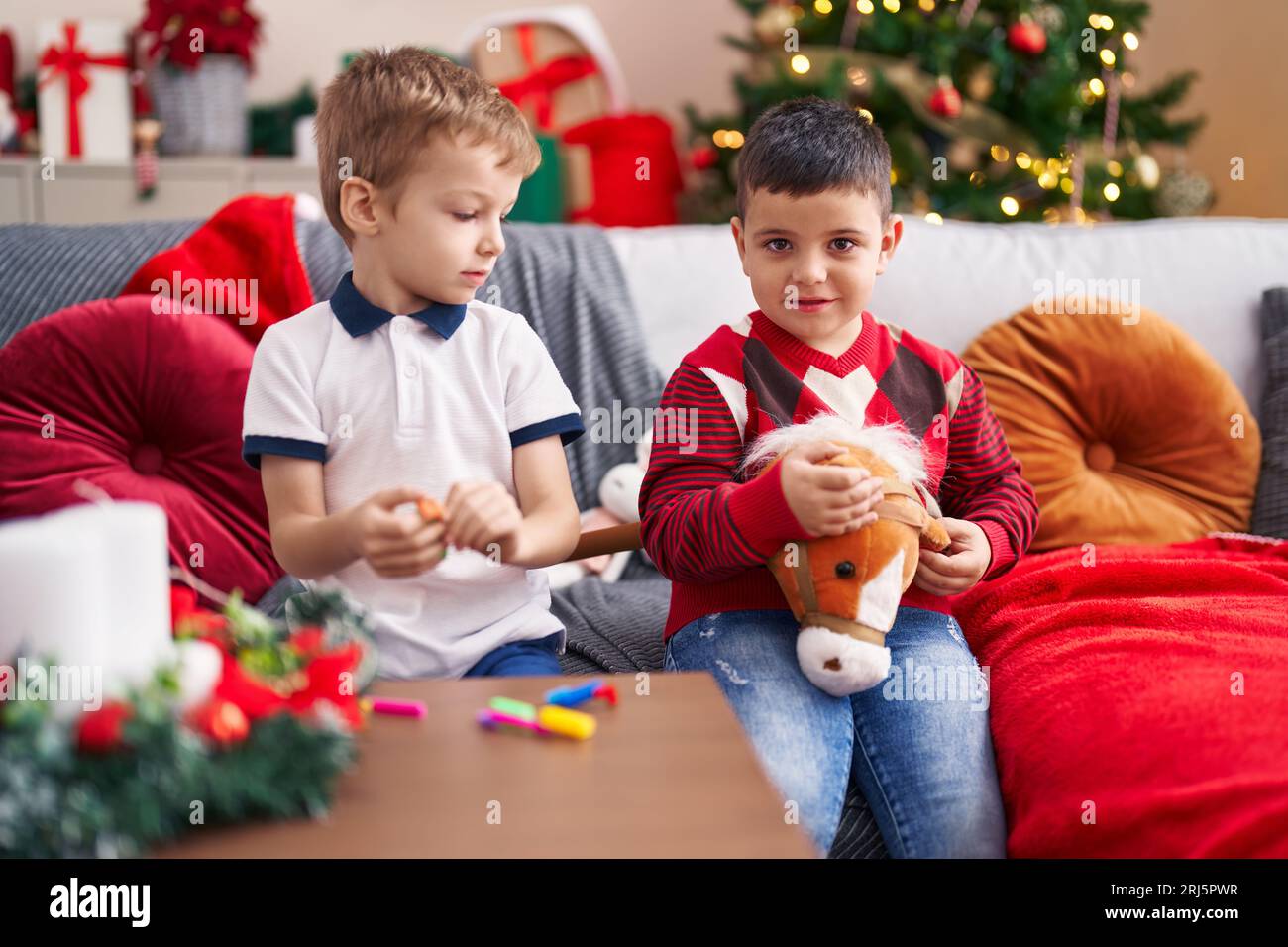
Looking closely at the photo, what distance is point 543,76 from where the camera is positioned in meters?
3.48

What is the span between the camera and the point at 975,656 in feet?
4.20

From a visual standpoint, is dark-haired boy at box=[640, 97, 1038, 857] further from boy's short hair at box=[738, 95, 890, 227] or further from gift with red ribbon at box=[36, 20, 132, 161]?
gift with red ribbon at box=[36, 20, 132, 161]

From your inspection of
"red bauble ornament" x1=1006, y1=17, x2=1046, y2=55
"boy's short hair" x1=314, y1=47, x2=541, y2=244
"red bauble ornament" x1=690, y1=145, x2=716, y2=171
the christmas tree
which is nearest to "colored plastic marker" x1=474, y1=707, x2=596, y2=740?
"boy's short hair" x1=314, y1=47, x2=541, y2=244

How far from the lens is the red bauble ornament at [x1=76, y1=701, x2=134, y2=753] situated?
603 mm

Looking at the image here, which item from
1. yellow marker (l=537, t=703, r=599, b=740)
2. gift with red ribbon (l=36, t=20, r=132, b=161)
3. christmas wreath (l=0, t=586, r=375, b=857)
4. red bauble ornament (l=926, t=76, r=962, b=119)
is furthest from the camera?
gift with red ribbon (l=36, t=20, r=132, b=161)

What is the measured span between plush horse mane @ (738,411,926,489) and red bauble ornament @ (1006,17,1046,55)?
2130 mm

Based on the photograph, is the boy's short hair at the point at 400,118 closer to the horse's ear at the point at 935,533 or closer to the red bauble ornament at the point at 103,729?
the horse's ear at the point at 935,533

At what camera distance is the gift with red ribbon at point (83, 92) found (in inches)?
132

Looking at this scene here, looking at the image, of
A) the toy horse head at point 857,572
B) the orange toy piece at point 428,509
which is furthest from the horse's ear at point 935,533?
the orange toy piece at point 428,509

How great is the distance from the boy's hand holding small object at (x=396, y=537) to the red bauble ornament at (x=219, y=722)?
9.0 inches

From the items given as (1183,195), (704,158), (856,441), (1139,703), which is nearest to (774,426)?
(856,441)

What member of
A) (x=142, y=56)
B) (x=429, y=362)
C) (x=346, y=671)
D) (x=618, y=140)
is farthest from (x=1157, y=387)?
(x=142, y=56)

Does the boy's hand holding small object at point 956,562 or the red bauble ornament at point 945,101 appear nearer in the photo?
the boy's hand holding small object at point 956,562

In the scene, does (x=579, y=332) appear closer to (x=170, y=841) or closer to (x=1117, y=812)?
(x=1117, y=812)
